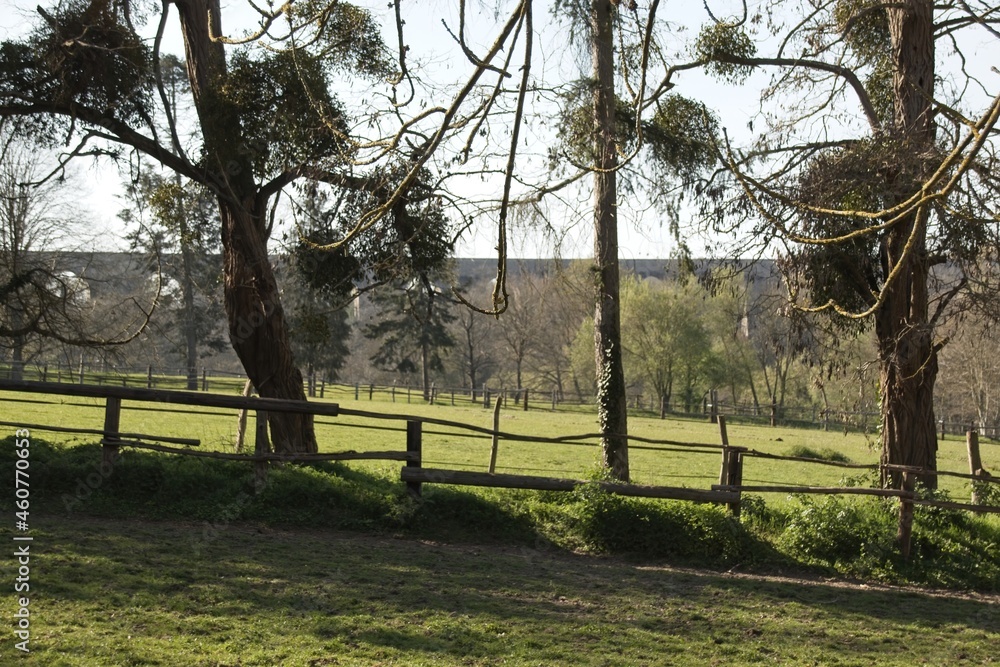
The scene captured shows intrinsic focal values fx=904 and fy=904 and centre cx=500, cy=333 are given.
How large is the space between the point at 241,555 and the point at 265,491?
70.7 inches

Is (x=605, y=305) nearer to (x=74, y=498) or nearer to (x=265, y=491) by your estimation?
(x=265, y=491)

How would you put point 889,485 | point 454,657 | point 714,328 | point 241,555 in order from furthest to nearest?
point 714,328, point 889,485, point 241,555, point 454,657

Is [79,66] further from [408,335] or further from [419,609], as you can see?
[408,335]

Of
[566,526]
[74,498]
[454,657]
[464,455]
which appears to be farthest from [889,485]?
[464,455]

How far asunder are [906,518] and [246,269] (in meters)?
7.61

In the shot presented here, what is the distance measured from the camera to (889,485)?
9.77 metres

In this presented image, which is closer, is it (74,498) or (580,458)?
(74,498)

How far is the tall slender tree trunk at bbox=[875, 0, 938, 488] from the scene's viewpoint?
9.36 m

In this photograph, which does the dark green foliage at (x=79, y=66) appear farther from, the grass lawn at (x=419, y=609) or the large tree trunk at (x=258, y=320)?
the grass lawn at (x=419, y=609)

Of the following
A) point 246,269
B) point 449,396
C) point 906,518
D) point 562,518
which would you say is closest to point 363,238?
point 246,269

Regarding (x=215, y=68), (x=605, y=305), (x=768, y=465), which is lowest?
(x=768, y=465)

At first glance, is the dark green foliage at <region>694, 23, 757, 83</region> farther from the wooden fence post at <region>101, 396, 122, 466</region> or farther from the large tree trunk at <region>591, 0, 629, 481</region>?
the wooden fence post at <region>101, 396, 122, 466</region>

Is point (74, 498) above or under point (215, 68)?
under

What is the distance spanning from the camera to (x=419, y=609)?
5.87 meters
